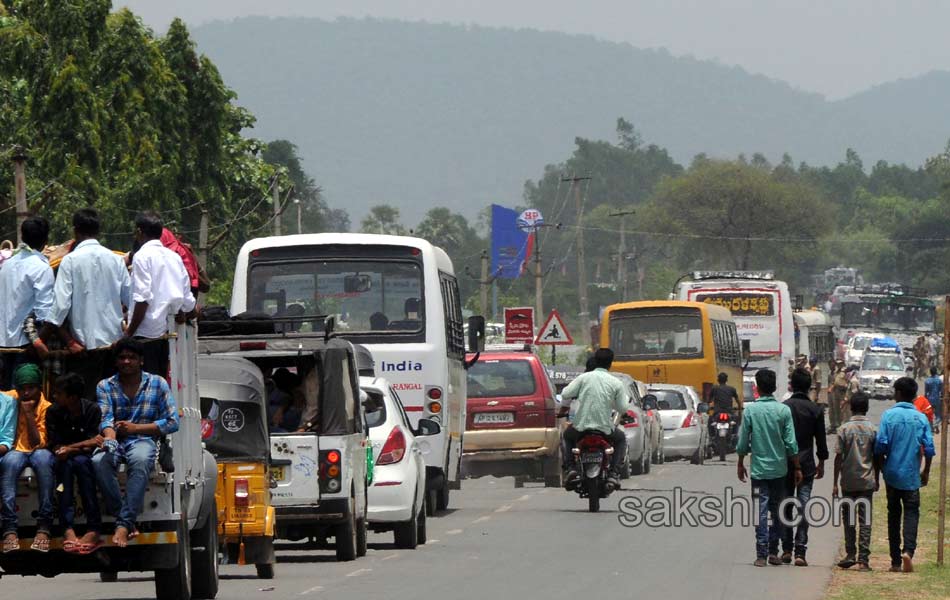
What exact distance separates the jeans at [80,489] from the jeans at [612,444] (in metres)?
11.8

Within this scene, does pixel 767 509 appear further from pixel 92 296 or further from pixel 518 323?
pixel 518 323

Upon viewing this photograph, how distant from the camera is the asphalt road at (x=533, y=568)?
1465cm

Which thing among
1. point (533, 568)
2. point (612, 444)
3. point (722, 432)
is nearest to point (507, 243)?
point (722, 432)

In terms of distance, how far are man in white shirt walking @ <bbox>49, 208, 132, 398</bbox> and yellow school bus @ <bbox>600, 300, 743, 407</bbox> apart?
32072 millimetres

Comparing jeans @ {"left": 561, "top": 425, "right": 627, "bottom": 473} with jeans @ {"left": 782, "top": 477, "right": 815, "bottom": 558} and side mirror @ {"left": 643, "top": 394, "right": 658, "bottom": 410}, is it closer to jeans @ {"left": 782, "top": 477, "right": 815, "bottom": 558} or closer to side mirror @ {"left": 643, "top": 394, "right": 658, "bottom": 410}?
jeans @ {"left": 782, "top": 477, "right": 815, "bottom": 558}

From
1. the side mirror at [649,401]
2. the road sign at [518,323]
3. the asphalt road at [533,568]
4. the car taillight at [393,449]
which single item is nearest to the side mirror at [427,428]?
the asphalt road at [533,568]

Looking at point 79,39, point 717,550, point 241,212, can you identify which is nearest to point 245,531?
point 717,550

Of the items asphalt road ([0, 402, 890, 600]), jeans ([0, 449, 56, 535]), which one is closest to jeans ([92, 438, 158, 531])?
jeans ([0, 449, 56, 535])

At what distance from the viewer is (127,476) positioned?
1212 centimetres

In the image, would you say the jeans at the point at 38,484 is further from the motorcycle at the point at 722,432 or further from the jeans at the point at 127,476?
the motorcycle at the point at 722,432

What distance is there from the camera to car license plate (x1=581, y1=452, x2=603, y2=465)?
23188mm

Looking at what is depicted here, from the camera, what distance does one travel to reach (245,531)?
14.8 metres

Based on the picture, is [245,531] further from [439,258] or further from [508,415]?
[508,415]

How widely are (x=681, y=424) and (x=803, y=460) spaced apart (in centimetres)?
2022
